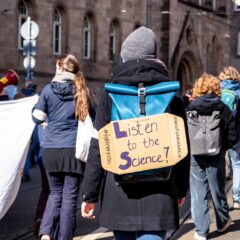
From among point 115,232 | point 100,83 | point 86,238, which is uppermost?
point 115,232

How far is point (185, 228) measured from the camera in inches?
301

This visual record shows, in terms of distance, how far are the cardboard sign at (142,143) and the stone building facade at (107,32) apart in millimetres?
11514

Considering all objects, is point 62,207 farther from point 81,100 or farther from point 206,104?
point 206,104

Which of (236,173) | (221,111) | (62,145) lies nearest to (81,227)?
(62,145)

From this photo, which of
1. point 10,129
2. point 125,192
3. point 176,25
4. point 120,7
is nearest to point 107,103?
point 125,192

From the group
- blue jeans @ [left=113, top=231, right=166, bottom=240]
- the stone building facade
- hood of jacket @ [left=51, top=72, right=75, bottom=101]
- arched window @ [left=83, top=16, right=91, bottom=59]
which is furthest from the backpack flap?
arched window @ [left=83, top=16, right=91, bottom=59]

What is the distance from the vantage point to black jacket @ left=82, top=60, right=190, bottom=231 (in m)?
3.90

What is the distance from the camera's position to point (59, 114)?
6.35 meters

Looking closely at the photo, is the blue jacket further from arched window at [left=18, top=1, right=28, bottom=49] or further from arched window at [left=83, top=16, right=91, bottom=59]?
arched window at [left=83, top=16, right=91, bottom=59]

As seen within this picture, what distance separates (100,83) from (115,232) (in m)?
27.8

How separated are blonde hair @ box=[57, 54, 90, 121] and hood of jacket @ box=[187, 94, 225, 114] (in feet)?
4.02

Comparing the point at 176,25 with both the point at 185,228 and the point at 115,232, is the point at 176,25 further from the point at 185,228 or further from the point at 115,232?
the point at 115,232

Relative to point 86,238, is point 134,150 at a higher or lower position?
higher

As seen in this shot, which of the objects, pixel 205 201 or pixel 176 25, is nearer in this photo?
pixel 205 201
